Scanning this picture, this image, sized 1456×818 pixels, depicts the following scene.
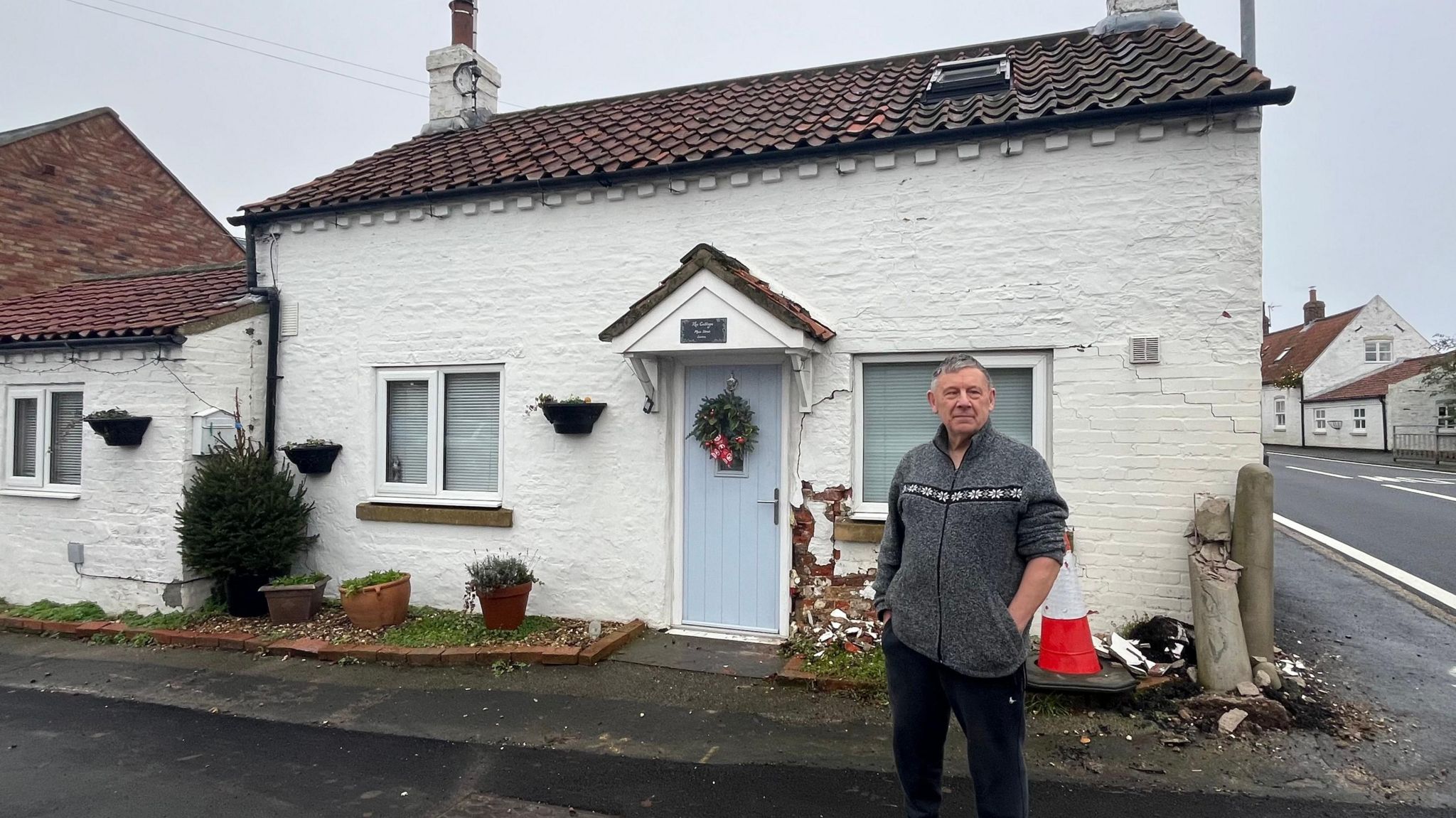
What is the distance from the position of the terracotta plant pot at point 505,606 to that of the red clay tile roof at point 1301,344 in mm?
44921

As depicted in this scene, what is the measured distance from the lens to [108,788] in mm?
4141

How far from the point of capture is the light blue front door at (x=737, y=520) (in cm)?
632

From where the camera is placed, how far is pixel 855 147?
6.05 meters

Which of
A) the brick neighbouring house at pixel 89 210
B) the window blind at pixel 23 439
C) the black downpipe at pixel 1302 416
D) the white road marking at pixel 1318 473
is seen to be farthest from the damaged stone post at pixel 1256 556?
the black downpipe at pixel 1302 416

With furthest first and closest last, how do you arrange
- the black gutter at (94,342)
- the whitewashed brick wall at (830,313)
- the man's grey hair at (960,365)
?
the black gutter at (94,342)
the whitewashed brick wall at (830,313)
the man's grey hair at (960,365)

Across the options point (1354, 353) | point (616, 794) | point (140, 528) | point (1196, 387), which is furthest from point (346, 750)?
point (1354, 353)

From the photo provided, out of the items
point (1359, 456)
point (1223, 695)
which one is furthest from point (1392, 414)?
point (1223, 695)

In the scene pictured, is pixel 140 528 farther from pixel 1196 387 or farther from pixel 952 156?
pixel 1196 387

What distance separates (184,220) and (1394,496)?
2458 centimetres

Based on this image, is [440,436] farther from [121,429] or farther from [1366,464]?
[1366,464]

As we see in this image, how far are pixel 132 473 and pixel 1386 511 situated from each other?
1887cm

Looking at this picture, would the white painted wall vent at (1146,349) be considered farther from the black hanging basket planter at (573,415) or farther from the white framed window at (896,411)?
the black hanging basket planter at (573,415)

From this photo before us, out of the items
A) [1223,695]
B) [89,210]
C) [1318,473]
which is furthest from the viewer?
[1318,473]

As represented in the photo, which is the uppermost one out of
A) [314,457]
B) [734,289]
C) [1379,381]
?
[1379,381]
